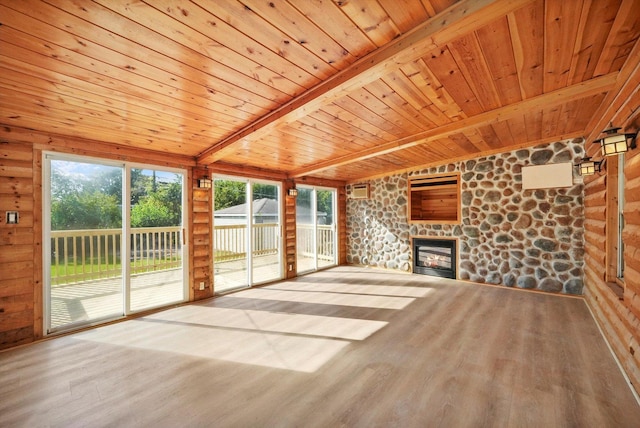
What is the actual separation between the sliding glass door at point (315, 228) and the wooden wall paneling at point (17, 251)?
4309 mm

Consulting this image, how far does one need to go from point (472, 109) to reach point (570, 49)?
3.36 ft

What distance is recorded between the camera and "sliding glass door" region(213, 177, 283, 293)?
202 inches

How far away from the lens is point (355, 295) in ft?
15.5

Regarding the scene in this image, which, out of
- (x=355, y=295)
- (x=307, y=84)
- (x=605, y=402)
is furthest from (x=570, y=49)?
(x=355, y=295)

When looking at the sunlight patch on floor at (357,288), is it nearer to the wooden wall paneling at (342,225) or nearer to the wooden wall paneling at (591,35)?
the wooden wall paneling at (342,225)

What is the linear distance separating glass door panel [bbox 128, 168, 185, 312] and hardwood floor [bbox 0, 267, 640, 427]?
2.62 ft

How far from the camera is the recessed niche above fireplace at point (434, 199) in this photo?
5845 mm

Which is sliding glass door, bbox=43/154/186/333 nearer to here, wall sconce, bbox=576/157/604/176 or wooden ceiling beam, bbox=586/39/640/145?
wooden ceiling beam, bbox=586/39/640/145

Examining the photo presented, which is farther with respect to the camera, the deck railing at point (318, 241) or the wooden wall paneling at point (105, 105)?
the deck railing at point (318, 241)

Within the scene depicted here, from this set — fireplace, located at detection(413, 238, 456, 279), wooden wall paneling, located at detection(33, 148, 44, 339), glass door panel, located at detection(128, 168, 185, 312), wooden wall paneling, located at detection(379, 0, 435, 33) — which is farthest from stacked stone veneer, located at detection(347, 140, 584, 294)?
wooden wall paneling, located at detection(33, 148, 44, 339)

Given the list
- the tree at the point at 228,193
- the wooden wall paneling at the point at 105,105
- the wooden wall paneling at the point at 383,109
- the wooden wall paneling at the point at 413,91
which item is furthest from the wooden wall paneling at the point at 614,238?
the tree at the point at 228,193

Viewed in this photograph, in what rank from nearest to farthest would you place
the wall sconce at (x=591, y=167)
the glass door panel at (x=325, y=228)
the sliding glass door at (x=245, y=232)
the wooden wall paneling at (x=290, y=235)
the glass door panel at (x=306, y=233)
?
the wall sconce at (x=591, y=167) < the sliding glass door at (x=245, y=232) < the wooden wall paneling at (x=290, y=235) < the glass door panel at (x=306, y=233) < the glass door panel at (x=325, y=228)

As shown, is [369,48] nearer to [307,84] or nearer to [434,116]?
[307,84]

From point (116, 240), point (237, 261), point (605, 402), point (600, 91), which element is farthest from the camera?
point (237, 261)
